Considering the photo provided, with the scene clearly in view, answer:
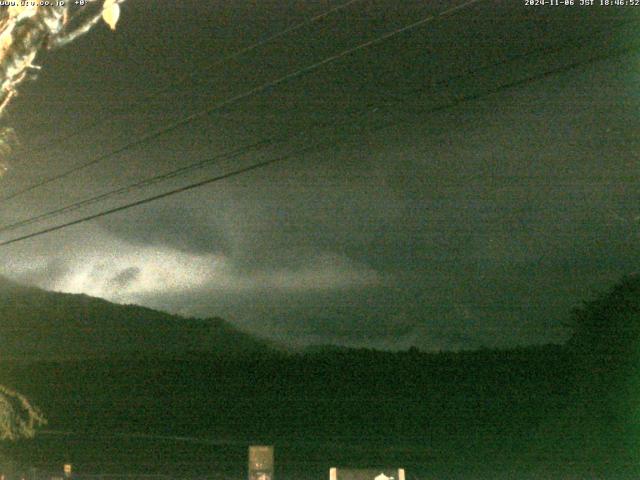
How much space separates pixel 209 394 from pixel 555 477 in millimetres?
40627

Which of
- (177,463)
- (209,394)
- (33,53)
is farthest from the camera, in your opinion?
(209,394)

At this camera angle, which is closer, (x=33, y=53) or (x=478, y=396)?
(x=33, y=53)

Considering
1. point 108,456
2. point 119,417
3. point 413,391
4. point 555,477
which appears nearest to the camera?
point 555,477

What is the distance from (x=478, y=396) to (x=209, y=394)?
26.8m

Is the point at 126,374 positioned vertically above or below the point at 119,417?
above

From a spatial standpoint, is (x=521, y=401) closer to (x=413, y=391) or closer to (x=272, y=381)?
(x=413, y=391)

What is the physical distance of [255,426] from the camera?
59.7 m

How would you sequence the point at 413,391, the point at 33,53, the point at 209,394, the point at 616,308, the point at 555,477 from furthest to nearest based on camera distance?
the point at 209,394 < the point at 413,391 < the point at 616,308 < the point at 555,477 < the point at 33,53

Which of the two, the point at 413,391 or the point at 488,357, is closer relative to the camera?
the point at 488,357

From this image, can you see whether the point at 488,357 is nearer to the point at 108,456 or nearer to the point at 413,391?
the point at 413,391

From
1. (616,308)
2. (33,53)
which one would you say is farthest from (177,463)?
(33,53)

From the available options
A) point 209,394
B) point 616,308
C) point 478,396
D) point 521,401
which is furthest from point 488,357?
point 209,394

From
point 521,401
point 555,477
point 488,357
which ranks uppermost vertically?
point 488,357

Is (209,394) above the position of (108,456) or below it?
above
